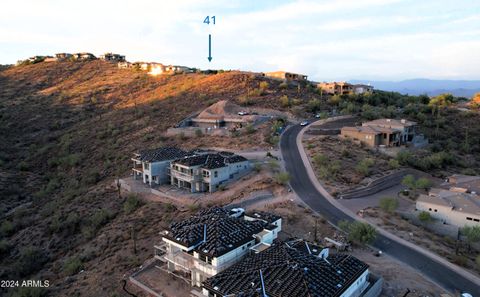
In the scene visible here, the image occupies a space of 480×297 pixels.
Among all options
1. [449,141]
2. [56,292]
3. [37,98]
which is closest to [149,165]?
[56,292]

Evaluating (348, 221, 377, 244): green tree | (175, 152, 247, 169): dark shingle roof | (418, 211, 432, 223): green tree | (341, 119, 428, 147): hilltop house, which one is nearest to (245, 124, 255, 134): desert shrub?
(341, 119, 428, 147): hilltop house

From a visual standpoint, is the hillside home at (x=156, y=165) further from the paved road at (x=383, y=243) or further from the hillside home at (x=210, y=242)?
the hillside home at (x=210, y=242)

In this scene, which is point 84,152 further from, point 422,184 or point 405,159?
point 422,184

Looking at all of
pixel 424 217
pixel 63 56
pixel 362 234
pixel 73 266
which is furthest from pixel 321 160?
pixel 63 56

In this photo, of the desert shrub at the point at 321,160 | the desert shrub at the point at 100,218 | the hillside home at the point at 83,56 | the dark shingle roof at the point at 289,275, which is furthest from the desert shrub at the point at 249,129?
the hillside home at the point at 83,56

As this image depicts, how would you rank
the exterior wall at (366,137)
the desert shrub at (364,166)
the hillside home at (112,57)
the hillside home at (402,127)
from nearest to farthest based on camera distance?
the desert shrub at (364,166) → the exterior wall at (366,137) → the hillside home at (402,127) → the hillside home at (112,57)

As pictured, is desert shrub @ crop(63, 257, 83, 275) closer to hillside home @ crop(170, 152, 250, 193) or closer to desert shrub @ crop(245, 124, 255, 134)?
hillside home @ crop(170, 152, 250, 193)
